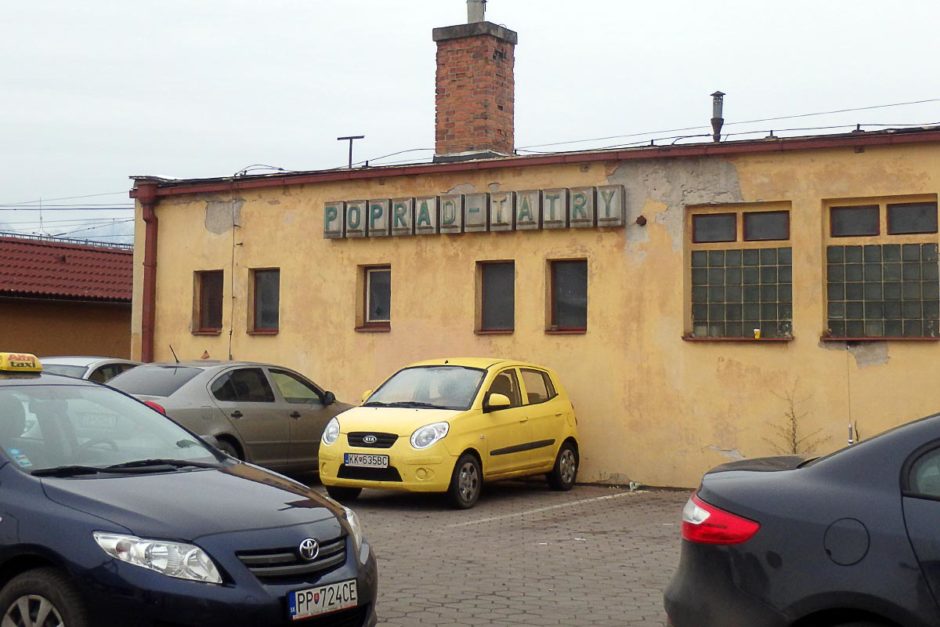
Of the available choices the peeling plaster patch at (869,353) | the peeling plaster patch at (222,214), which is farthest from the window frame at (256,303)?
the peeling plaster patch at (869,353)

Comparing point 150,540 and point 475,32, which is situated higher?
point 475,32

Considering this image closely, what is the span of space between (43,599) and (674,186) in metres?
12.4

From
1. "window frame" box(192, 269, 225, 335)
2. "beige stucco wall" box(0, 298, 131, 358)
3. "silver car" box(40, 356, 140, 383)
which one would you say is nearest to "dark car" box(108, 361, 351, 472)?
"silver car" box(40, 356, 140, 383)

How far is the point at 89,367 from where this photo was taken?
666 inches

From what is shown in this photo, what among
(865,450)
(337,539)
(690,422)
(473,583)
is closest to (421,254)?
(690,422)

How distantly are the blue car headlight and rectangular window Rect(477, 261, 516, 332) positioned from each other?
12.4m

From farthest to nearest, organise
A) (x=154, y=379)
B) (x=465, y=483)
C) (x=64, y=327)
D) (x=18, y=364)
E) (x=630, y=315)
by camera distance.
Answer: (x=64, y=327) < (x=630, y=315) < (x=154, y=379) < (x=465, y=483) < (x=18, y=364)

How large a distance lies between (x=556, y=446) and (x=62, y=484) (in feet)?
33.8

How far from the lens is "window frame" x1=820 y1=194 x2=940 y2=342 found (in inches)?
611

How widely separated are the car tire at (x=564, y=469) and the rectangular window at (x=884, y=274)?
3.64 m

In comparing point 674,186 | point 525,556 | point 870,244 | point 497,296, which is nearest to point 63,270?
point 497,296

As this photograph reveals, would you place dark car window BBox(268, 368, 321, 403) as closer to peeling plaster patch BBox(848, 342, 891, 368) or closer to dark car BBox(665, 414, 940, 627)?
peeling plaster patch BBox(848, 342, 891, 368)

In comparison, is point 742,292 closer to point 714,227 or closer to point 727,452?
point 714,227

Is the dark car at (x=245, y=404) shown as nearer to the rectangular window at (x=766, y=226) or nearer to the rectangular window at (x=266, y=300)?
the rectangular window at (x=266, y=300)
